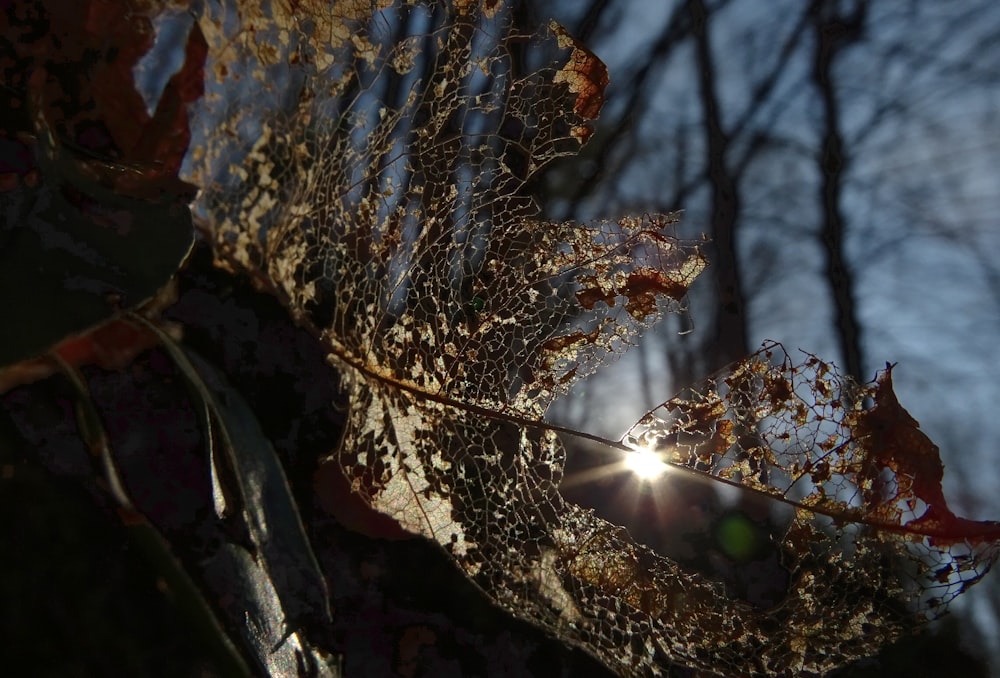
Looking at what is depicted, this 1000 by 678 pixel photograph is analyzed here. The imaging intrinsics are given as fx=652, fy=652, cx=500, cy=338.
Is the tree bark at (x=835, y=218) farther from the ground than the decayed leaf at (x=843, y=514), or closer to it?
farther from the ground

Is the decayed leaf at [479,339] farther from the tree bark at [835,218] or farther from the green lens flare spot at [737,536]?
the tree bark at [835,218]

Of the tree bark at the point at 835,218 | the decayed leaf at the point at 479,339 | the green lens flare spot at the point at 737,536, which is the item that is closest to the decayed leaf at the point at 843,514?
the decayed leaf at the point at 479,339

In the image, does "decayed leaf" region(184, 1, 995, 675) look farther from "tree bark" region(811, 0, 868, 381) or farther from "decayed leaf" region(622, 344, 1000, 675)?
"tree bark" region(811, 0, 868, 381)

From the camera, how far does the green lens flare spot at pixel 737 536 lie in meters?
0.53

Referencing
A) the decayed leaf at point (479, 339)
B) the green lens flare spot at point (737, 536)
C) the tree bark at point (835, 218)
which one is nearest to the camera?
the decayed leaf at point (479, 339)

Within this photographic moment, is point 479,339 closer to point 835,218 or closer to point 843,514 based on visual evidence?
point 843,514

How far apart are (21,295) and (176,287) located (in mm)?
105

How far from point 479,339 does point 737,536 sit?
339mm

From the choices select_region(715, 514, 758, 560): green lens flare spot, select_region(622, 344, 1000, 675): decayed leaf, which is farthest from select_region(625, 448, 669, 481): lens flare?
select_region(715, 514, 758, 560): green lens flare spot

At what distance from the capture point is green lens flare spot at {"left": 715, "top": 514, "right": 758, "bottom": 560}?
1.73 ft

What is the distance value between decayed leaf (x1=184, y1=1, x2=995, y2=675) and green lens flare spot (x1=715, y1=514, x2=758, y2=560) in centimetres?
14

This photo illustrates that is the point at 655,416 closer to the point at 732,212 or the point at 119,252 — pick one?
the point at 119,252

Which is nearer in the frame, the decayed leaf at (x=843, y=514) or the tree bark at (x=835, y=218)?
the decayed leaf at (x=843, y=514)

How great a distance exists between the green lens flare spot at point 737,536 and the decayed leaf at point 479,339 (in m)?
0.14
